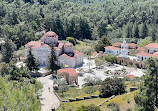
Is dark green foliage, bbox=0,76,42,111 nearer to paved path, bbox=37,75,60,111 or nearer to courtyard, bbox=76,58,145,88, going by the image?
paved path, bbox=37,75,60,111

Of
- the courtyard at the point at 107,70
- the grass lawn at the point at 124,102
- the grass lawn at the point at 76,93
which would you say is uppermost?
the grass lawn at the point at 124,102

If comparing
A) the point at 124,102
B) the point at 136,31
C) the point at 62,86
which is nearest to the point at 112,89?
the point at 124,102

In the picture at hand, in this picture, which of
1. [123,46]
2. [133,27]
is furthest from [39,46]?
[133,27]

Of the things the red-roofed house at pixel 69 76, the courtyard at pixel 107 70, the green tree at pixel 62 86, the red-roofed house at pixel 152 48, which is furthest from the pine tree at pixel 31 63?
the red-roofed house at pixel 152 48

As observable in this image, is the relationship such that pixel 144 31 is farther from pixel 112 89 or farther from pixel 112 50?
pixel 112 89

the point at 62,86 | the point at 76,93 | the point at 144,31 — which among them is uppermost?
the point at 144,31

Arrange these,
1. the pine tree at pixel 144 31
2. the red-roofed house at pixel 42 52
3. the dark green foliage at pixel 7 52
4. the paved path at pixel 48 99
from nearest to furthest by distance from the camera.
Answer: the paved path at pixel 48 99
the red-roofed house at pixel 42 52
the dark green foliage at pixel 7 52
the pine tree at pixel 144 31

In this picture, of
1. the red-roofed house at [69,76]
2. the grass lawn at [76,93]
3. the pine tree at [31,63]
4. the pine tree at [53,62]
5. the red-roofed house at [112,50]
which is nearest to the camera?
the grass lawn at [76,93]

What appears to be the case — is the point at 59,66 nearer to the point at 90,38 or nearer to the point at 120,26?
the point at 90,38

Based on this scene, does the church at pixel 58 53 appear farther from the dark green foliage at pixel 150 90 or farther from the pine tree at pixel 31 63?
the dark green foliage at pixel 150 90
